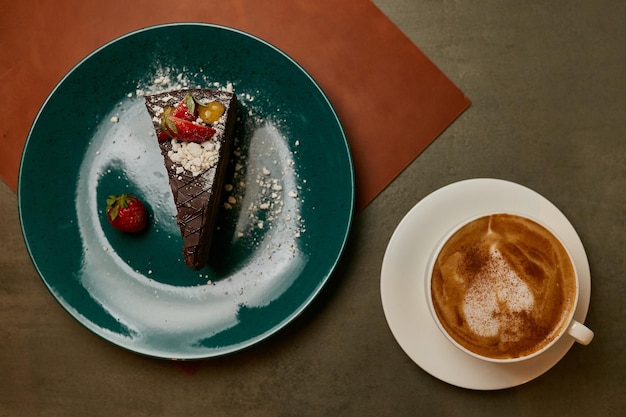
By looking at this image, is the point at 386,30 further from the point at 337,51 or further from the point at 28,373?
the point at 28,373

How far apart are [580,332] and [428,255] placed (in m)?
0.40

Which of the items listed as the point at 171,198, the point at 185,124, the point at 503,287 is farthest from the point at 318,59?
the point at 503,287

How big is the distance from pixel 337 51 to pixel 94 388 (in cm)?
122

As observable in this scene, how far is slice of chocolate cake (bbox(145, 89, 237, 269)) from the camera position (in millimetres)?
1569

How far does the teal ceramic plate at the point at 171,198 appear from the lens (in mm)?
1590

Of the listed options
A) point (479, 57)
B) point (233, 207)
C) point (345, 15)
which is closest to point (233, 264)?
point (233, 207)

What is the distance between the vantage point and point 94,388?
67.2 inches

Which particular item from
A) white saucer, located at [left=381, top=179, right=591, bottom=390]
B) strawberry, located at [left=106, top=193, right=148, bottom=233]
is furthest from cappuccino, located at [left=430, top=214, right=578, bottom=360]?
strawberry, located at [left=106, top=193, right=148, bottom=233]

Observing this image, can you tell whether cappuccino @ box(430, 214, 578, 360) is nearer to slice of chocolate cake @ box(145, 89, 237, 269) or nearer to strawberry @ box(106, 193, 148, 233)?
slice of chocolate cake @ box(145, 89, 237, 269)

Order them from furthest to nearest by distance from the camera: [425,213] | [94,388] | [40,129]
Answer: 1. [94,388]
2. [40,129]
3. [425,213]

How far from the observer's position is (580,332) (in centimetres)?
136

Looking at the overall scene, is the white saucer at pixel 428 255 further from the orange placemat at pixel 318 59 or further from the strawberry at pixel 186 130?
the strawberry at pixel 186 130

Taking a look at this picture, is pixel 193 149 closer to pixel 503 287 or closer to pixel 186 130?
pixel 186 130

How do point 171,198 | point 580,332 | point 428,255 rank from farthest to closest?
point 171,198 < point 428,255 < point 580,332
